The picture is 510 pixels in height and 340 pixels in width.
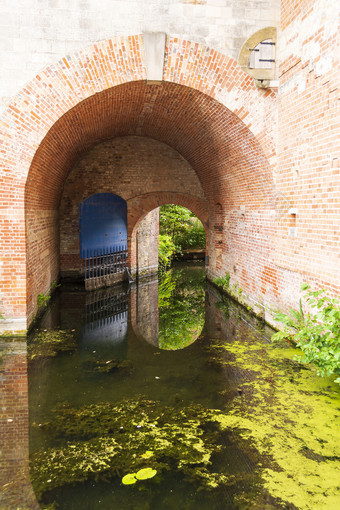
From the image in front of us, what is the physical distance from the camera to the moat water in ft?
10.6

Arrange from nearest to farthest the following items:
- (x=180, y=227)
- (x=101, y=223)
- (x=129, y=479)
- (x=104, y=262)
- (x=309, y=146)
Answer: (x=129, y=479)
(x=309, y=146)
(x=104, y=262)
(x=101, y=223)
(x=180, y=227)

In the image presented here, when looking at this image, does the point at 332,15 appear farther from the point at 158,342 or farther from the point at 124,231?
the point at 124,231

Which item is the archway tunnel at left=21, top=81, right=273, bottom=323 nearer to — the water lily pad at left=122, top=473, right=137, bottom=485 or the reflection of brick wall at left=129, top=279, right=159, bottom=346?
the reflection of brick wall at left=129, top=279, right=159, bottom=346

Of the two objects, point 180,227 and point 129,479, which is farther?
point 180,227

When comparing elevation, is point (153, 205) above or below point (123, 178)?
below

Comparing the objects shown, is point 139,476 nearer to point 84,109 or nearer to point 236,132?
point 236,132

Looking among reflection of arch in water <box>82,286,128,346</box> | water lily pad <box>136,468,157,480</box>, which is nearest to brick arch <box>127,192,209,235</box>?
reflection of arch in water <box>82,286,128,346</box>

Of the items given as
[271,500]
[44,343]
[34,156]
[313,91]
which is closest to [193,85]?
[313,91]

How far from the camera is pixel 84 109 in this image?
306 inches

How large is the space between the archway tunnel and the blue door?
24cm

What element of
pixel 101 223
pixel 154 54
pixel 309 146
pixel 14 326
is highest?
pixel 154 54

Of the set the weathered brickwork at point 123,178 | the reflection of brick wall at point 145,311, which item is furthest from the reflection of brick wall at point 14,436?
the weathered brickwork at point 123,178

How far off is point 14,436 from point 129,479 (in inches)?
54.6

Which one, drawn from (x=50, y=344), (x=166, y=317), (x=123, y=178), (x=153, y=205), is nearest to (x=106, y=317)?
(x=166, y=317)
